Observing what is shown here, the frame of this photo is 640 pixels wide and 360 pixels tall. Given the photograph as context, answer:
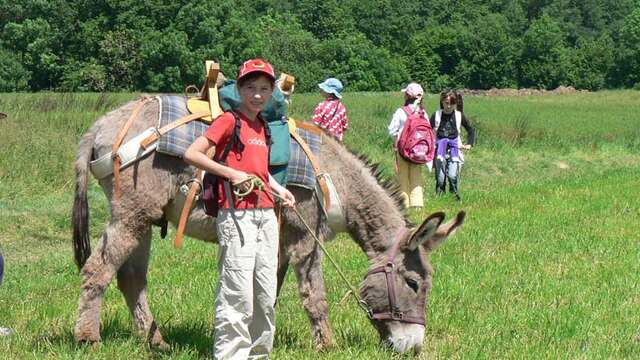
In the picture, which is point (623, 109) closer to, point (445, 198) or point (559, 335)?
point (445, 198)

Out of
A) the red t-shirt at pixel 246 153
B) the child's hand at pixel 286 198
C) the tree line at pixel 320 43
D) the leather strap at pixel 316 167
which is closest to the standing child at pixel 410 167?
the leather strap at pixel 316 167

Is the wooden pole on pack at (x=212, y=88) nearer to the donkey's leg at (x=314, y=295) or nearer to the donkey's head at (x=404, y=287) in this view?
the donkey's leg at (x=314, y=295)

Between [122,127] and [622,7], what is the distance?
159098mm

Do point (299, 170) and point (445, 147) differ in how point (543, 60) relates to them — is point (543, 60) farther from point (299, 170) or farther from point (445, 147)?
point (299, 170)

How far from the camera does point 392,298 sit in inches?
232

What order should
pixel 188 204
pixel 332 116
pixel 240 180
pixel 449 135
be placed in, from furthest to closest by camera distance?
pixel 449 135, pixel 332 116, pixel 188 204, pixel 240 180

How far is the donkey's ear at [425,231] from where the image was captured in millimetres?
5605

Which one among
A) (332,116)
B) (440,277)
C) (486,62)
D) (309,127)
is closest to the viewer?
(309,127)

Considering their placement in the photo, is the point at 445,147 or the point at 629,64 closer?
the point at 445,147

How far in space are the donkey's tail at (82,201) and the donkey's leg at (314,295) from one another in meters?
1.39

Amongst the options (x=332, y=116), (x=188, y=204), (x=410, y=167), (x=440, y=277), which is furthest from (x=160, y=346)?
(x=332, y=116)

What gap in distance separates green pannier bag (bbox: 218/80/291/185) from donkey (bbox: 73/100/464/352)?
25 cm

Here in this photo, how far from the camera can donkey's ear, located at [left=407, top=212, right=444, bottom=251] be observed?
561 centimetres

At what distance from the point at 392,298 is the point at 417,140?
659 centimetres
